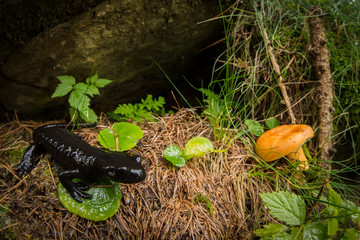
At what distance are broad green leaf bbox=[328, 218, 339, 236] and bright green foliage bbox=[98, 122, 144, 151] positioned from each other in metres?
1.83

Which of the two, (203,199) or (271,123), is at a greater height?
(271,123)

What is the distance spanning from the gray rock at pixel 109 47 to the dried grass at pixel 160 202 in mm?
830

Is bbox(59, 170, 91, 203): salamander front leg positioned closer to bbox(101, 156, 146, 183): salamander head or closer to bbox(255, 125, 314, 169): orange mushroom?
bbox(101, 156, 146, 183): salamander head

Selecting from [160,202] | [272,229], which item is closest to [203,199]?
[160,202]

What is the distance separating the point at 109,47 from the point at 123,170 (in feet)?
6.03

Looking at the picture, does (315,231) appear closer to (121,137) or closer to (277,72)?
(277,72)

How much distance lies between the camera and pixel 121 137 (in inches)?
97.2

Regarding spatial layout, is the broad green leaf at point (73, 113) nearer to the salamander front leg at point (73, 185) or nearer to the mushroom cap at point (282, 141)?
the salamander front leg at point (73, 185)

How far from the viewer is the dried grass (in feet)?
6.82

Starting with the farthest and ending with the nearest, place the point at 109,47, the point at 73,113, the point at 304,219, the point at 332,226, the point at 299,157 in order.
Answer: the point at 109,47, the point at 73,113, the point at 299,157, the point at 304,219, the point at 332,226

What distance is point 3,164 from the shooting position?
240cm

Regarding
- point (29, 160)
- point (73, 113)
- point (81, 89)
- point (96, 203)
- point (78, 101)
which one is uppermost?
point (81, 89)

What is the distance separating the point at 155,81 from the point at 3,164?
234 cm

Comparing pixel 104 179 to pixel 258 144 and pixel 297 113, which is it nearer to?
pixel 258 144
